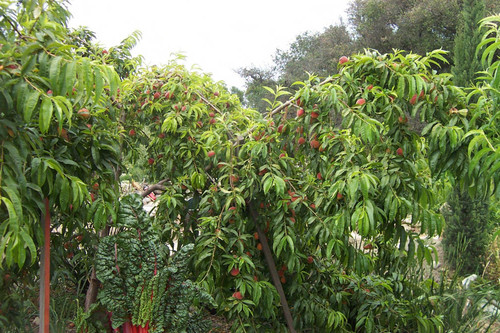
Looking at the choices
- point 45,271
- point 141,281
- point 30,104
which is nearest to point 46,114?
point 30,104

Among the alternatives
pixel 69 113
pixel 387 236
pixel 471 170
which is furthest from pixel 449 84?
pixel 69 113

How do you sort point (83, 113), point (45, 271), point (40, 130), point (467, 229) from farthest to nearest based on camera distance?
point (467, 229), point (83, 113), point (45, 271), point (40, 130)

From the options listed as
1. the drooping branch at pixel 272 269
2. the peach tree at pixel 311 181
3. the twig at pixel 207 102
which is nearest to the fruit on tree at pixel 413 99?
the peach tree at pixel 311 181

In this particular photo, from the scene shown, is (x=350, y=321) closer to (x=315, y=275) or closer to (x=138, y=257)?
(x=315, y=275)

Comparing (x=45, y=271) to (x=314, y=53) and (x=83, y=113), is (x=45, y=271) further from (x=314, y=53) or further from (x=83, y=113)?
(x=314, y=53)

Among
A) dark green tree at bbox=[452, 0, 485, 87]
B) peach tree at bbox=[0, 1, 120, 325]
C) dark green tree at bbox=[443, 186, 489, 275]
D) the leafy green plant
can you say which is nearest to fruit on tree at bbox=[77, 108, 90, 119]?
peach tree at bbox=[0, 1, 120, 325]

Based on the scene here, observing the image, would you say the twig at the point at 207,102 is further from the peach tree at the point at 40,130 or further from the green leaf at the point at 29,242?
the green leaf at the point at 29,242

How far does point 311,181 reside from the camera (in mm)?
2514

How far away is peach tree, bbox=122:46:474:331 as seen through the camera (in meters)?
2.05

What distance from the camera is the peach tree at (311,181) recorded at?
2047 millimetres

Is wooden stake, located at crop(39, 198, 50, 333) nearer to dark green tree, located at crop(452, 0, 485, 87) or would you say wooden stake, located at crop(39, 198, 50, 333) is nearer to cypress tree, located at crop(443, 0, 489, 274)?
cypress tree, located at crop(443, 0, 489, 274)

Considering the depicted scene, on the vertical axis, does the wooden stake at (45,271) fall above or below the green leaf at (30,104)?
below

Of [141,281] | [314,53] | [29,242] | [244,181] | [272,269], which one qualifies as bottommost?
[272,269]

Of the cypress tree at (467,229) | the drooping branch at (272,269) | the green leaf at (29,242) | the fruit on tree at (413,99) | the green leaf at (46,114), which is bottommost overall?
the cypress tree at (467,229)
